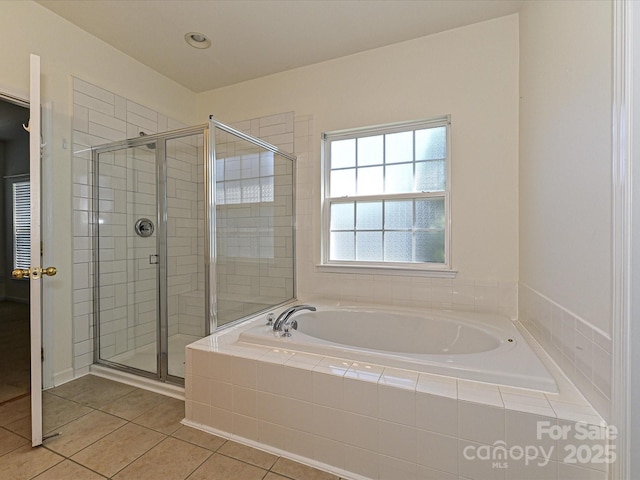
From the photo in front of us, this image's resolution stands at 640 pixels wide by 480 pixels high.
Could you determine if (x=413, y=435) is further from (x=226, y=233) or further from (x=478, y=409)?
(x=226, y=233)

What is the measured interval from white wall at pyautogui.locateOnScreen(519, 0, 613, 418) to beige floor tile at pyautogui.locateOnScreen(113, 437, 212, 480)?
1704 mm

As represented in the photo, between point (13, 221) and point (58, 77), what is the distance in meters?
1.05

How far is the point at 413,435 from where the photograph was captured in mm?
1270

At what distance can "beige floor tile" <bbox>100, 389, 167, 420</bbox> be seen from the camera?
→ 1.86 meters

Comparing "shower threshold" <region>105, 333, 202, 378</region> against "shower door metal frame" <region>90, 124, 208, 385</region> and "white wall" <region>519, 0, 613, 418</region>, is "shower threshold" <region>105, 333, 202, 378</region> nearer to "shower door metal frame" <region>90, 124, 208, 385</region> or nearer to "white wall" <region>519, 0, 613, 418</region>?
"shower door metal frame" <region>90, 124, 208, 385</region>

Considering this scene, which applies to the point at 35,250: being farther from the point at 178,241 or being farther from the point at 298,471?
the point at 298,471

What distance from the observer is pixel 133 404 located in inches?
77.2

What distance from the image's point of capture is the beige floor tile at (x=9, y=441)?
5.05 ft

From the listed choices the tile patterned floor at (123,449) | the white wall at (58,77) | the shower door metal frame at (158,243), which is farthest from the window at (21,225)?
the tile patterned floor at (123,449)

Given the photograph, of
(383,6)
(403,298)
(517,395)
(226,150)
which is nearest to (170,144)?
(226,150)

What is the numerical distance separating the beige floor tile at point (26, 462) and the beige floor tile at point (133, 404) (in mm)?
361

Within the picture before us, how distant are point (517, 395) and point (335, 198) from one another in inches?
76.6

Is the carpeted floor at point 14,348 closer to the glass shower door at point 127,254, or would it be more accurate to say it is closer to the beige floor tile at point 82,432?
the glass shower door at point 127,254

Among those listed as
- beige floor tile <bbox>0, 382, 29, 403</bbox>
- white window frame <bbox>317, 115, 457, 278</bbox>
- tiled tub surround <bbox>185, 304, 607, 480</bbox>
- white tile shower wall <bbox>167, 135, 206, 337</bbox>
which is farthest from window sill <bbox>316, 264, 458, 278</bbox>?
beige floor tile <bbox>0, 382, 29, 403</bbox>
